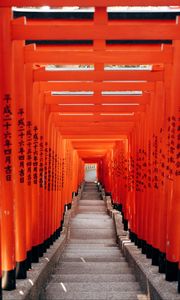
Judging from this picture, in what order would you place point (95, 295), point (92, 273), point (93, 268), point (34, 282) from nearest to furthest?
point (34, 282) < point (95, 295) < point (92, 273) < point (93, 268)

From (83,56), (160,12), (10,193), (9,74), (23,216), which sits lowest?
(23,216)

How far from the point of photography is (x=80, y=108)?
1133 centimetres

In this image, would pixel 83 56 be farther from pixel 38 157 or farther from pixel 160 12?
pixel 38 157

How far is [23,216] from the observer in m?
6.77

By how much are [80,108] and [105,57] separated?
488cm

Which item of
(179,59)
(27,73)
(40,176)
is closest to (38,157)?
(40,176)

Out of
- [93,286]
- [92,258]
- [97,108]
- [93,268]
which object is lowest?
[92,258]

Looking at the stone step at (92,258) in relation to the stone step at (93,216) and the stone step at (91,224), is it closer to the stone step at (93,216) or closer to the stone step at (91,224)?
the stone step at (91,224)

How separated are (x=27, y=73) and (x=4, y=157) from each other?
2.45 m

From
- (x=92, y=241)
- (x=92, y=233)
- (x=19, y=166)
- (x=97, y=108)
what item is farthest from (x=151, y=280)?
(x=92, y=233)

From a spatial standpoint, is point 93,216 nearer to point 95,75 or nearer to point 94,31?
point 95,75

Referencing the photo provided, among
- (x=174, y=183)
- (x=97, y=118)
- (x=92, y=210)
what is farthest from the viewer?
(x=92, y=210)

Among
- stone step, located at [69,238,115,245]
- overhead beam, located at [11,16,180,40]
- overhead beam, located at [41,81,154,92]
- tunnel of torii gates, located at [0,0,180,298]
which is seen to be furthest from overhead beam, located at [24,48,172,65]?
stone step, located at [69,238,115,245]

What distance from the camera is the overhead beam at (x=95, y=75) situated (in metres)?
7.44
